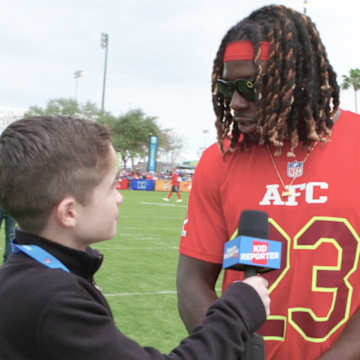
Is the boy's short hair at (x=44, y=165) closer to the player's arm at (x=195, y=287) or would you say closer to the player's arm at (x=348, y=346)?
the player's arm at (x=195, y=287)

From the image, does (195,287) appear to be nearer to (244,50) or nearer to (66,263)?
(66,263)

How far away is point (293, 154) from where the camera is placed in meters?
1.97

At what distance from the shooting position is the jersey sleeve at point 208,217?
2086 mm

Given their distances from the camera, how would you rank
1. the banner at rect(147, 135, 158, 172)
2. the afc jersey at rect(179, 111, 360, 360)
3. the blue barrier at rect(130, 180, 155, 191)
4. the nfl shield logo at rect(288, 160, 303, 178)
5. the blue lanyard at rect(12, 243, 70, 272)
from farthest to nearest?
the banner at rect(147, 135, 158, 172)
the blue barrier at rect(130, 180, 155, 191)
the nfl shield logo at rect(288, 160, 303, 178)
the afc jersey at rect(179, 111, 360, 360)
the blue lanyard at rect(12, 243, 70, 272)

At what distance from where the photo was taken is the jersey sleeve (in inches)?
82.1

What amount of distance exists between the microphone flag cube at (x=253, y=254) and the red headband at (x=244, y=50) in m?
0.79

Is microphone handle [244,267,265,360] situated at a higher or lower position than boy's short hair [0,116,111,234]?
lower

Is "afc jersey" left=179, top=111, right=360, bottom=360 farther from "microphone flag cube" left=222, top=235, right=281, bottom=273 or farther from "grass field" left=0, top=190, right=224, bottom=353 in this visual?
"grass field" left=0, top=190, right=224, bottom=353

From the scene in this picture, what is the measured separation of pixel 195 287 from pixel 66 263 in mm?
642

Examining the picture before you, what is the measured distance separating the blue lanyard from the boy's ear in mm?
112

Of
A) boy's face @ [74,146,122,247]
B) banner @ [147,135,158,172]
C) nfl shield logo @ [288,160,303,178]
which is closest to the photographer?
boy's face @ [74,146,122,247]

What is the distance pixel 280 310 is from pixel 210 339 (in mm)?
453

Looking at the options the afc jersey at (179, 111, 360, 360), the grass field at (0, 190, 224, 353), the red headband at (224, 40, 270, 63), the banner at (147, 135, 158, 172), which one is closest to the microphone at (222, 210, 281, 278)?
the afc jersey at (179, 111, 360, 360)

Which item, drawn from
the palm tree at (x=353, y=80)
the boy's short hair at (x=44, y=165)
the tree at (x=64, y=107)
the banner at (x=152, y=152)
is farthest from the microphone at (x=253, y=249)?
the tree at (x=64, y=107)
